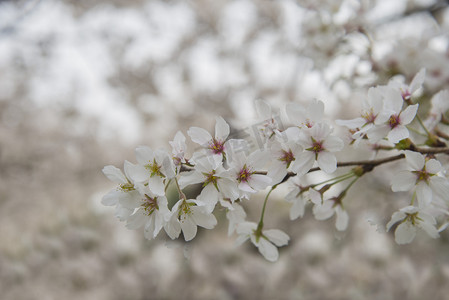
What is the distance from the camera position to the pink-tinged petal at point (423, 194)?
0.47m

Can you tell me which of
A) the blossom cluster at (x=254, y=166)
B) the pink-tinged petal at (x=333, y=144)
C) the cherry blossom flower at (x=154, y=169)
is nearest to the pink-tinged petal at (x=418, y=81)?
the blossom cluster at (x=254, y=166)

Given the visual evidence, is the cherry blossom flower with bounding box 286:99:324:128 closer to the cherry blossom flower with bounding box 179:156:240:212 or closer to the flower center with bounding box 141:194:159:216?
the cherry blossom flower with bounding box 179:156:240:212

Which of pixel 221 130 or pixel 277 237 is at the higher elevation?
pixel 221 130

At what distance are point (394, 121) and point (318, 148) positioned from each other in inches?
4.5

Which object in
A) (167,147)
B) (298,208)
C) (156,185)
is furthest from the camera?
(167,147)

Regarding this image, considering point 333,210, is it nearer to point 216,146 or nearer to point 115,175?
point 216,146

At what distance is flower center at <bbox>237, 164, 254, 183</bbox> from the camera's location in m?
0.47

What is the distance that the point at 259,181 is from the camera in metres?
0.47

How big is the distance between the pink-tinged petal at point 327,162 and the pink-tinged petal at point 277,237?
15cm

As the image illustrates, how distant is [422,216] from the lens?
52 cm

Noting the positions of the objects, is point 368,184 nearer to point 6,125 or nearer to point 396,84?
point 396,84

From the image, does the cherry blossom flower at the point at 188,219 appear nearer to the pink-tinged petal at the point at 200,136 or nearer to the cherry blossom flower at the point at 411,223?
the pink-tinged petal at the point at 200,136

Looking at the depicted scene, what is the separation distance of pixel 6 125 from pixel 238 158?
3919 millimetres

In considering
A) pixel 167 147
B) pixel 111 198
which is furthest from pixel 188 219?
pixel 167 147
